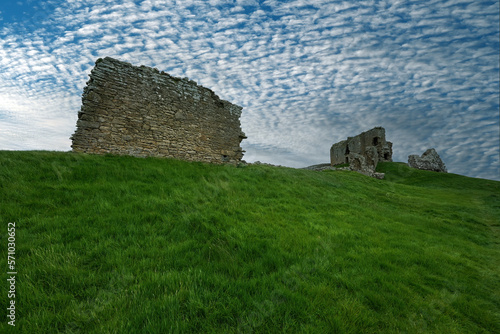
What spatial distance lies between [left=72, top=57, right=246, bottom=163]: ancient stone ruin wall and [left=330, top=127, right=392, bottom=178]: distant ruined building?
1068 inches

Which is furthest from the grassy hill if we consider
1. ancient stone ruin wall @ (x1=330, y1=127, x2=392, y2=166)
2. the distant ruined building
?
ancient stone ruin wall @ (x1=330, y1=127, x2=392, y2=166)

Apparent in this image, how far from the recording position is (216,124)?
49.3 ft

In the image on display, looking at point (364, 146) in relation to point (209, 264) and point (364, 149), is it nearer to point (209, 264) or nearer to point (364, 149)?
point (364, 149)

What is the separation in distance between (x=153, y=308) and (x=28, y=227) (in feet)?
11.9

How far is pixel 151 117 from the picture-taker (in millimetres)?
12352

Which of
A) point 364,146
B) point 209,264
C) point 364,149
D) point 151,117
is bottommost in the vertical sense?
point 209,264

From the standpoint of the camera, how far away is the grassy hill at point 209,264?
2566mm

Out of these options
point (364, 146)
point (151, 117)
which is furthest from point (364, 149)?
point (151, 117)

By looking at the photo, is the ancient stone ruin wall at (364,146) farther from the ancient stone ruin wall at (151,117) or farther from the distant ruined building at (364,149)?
the ancient stone ruin wall at (151,117)

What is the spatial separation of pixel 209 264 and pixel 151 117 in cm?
1104

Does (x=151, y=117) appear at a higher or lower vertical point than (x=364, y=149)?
lower

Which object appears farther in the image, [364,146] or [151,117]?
[364,146]

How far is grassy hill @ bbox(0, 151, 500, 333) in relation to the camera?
257 cm

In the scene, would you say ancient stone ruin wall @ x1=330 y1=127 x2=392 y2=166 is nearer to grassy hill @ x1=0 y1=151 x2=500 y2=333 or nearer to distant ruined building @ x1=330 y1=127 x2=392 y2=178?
distant ruined building @ x1=330 y1=127 x2=392 y2=178
